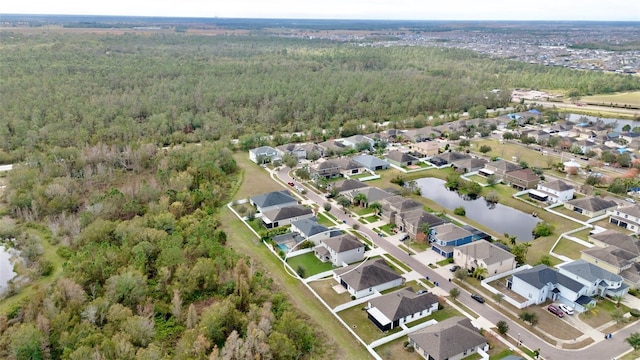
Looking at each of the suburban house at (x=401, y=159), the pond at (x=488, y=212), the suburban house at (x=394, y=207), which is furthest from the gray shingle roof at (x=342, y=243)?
the suburban house at (x=401, y=159)

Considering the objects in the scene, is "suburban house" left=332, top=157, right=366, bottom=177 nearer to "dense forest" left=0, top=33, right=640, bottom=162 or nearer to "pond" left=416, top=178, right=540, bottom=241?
"pond" left=416, top=178, right=540, bottom=241

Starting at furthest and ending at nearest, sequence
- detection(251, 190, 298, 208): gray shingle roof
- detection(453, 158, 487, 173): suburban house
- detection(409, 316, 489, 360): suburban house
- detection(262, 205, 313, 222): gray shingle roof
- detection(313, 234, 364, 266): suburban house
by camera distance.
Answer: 1. detection(453, 158, 487, 173): suburban house
2. detection(251, 190, 298, 208): gray shingle roof
3. detection(262, 205, 313, 222): gray shingle roof
4. detection(313, 234, 364, 266): suburban house
5. detection(409, 316, 489, 360): suburban house

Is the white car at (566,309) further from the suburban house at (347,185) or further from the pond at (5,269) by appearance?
the pond at (5,269)

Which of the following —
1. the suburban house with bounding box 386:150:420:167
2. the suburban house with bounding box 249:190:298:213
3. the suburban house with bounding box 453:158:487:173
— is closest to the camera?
the suburban house with bounding box 249:190:298:213

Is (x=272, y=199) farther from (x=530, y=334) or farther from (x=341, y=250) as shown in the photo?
(x=530, y=334)

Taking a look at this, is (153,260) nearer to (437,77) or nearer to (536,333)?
(536,333)

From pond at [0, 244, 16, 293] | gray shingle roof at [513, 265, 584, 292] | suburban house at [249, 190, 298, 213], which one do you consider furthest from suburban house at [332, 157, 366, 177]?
pond at [0, 244, 16, 293]

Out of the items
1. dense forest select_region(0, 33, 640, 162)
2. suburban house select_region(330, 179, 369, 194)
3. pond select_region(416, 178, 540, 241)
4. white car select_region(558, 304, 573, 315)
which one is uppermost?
dense forest select_region(0, 33, 640, 162)

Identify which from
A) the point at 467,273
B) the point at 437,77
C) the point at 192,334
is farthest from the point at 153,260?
the point at 437,77

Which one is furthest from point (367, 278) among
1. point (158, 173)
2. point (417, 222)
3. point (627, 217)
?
point (158, 173)
